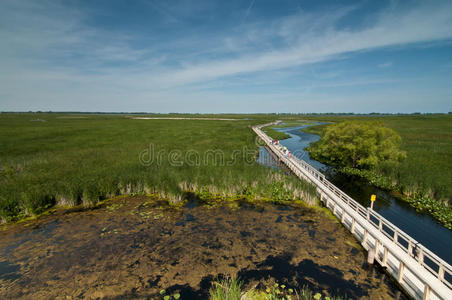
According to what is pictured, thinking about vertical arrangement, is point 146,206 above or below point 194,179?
below

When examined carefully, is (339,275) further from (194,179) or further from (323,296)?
(194,179)

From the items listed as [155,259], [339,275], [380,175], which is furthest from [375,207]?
[155,259]

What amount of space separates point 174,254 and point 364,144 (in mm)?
24053

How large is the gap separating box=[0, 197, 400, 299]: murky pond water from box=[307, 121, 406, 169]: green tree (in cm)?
1440

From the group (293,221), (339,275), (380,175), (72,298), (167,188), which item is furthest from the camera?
(380,175)

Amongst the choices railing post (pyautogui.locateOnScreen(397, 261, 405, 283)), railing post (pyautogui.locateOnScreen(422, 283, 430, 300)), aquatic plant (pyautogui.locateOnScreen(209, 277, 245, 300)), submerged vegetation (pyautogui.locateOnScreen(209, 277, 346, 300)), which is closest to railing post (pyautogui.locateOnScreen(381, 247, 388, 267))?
railing post (pyautogui.locateOnScreen(397, 261, 405, 283))

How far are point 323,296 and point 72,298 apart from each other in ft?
32.6

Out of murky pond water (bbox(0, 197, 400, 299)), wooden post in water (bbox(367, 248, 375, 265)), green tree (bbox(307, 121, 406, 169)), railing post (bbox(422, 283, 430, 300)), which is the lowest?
murky pond water (bbox(0, 197, 400, 299))

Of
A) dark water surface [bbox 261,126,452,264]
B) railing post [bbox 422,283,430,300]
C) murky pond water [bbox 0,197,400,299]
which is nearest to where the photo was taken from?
railing post [bbox 422,283,430,300]

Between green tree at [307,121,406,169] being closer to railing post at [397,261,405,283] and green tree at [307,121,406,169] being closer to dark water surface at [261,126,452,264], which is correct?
dark water surface at [261,126,452,264]

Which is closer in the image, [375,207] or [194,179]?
[375,207]

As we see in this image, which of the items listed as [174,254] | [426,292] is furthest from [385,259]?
[174,254]

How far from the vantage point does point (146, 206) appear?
51.7ft

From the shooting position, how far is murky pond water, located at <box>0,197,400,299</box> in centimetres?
812
